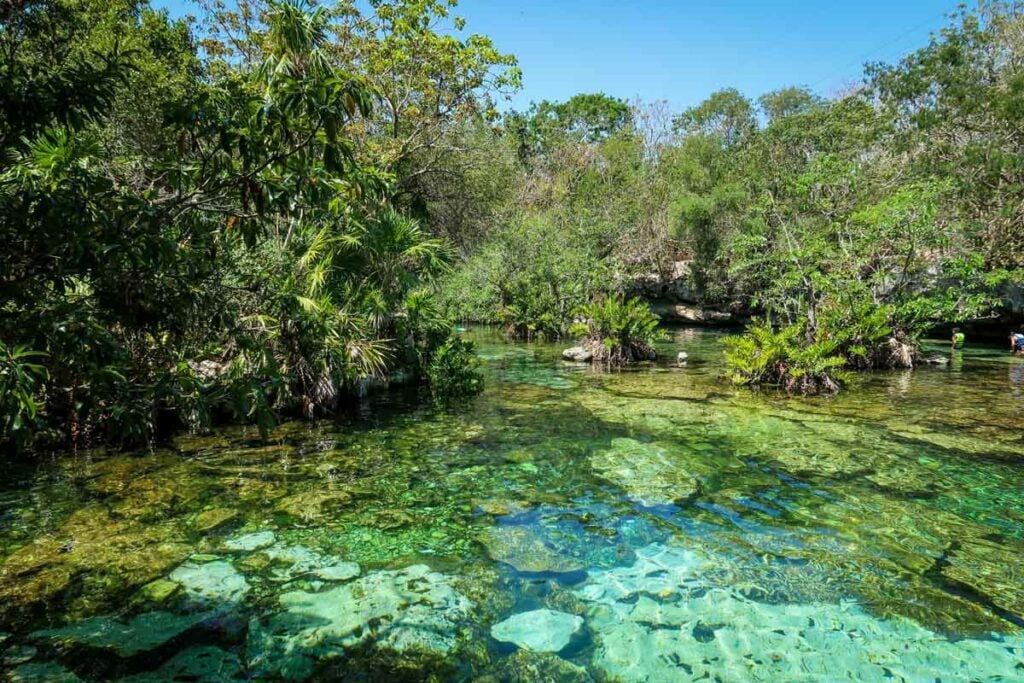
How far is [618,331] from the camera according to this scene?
586 inches

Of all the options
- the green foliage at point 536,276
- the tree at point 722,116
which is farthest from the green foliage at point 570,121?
the green foliage at point 536,276

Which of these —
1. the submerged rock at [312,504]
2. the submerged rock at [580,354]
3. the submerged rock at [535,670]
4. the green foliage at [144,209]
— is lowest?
the submerged rock at [535,670]

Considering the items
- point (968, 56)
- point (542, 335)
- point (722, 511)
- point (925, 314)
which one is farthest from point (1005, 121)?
point (722, 511)

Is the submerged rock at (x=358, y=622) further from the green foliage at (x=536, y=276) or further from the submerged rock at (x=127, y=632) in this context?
the green foliage at (x=536, y=276)

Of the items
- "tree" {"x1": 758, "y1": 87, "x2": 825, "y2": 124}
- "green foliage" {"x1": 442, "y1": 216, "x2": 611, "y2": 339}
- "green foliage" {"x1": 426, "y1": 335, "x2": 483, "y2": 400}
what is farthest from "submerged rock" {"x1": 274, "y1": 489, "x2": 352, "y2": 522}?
"tree" {"x1": 758, "y1": 87, "x2": 825, "y2": 124}

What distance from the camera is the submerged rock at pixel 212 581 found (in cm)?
382

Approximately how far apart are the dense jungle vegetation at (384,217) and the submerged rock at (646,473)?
3405mm

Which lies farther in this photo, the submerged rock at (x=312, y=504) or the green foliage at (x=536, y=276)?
the green foliage at (x=536, y=276)

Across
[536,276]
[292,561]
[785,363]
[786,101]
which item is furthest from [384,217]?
[786,101]

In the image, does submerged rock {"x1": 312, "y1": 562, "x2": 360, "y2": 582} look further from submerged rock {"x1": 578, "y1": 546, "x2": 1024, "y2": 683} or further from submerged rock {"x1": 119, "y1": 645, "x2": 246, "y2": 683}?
submerged rock {"x1": 578, "y1": 546, "x2": 1024, "y2": 683}

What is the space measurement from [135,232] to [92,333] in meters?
0.53

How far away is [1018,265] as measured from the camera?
60.0 feet

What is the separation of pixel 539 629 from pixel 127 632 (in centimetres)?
239

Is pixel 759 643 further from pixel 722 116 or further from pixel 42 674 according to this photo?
pixel 722 116
